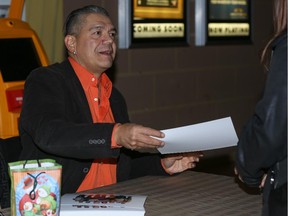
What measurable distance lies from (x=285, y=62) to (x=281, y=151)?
0.22 meters

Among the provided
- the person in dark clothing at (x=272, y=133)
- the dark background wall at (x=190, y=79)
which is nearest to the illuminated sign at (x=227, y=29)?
the dark background wall at (x=190, y=79)

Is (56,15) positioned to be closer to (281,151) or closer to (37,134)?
(37,134)

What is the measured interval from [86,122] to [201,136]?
643mm

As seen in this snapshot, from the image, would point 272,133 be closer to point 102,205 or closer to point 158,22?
point 102,205

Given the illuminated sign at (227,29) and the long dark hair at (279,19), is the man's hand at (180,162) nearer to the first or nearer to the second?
the long dark hair at (279,19)

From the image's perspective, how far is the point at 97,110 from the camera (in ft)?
8.78

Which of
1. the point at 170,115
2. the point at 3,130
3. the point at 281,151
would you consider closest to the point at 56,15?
the point at 3,130

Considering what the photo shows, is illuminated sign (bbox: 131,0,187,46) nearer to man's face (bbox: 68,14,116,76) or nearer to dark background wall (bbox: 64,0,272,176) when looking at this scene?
dark background wall (bbox: 64,0,272,176)

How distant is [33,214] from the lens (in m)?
1.77

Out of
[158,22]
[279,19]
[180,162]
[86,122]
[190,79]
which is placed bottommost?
[190,79]

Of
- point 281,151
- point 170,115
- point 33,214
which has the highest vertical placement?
point 281,151

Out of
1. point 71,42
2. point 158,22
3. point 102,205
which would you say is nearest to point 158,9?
point 158,22

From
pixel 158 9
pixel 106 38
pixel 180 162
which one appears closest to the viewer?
pixel 180 162

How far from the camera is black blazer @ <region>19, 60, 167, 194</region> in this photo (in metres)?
2.24
